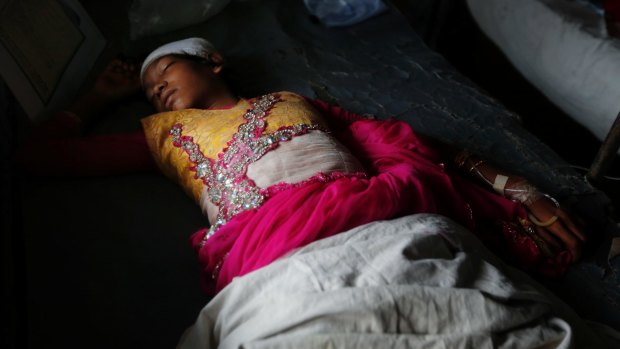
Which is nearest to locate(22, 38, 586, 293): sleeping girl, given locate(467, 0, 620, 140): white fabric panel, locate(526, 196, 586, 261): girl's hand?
locate(526, 196, 586, 261): girl's hand

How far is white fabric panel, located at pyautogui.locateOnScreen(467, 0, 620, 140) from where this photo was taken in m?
1.70

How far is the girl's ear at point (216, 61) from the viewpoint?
1.44 meters

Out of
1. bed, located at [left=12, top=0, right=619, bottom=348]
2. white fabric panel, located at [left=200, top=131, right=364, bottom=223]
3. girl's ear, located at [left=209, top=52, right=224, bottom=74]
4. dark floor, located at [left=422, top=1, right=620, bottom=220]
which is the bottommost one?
dark floor, located at [left=422, top=1, right=620, bottom=220]

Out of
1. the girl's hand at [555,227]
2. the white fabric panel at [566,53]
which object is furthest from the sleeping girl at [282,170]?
the white fabric panel at [566,53]

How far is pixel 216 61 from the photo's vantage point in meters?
1.45

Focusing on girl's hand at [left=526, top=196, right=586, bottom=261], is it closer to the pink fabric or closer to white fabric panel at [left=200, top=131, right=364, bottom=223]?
the pink fabric

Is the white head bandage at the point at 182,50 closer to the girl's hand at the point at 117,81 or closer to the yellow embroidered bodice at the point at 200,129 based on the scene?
the girl's hand at the point at 117,81

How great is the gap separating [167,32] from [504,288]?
4.67ft

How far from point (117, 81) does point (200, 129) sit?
1.34ft

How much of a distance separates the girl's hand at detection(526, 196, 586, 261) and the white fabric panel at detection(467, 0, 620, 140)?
0.79m

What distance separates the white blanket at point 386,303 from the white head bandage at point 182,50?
809 millimetres

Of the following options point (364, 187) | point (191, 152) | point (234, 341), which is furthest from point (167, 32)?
point (234, 341)

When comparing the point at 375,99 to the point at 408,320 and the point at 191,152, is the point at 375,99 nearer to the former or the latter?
the point at 191,152

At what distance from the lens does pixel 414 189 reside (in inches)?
38.3
